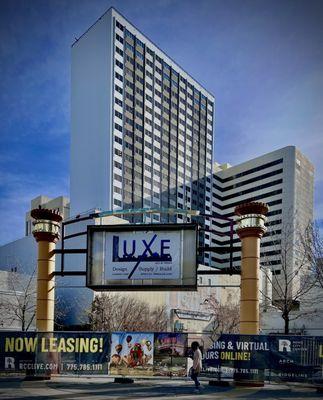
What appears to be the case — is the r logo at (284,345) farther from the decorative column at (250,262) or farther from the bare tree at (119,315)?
the bare tree at (119,315)

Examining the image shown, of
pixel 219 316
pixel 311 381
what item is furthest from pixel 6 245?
pixel 311 381

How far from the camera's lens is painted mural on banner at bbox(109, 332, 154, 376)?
18562 millimetres

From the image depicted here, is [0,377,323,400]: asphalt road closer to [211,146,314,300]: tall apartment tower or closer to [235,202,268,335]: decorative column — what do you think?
[235,202,268,335]: decorative column

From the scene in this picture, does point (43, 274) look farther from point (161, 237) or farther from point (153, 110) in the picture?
point (153, 110)

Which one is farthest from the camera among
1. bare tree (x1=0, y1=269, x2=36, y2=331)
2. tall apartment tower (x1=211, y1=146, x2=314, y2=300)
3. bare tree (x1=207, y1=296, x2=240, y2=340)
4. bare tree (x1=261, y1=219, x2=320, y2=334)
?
tall apartment tower (x1=211, y1=146, x2=314, y2=300)

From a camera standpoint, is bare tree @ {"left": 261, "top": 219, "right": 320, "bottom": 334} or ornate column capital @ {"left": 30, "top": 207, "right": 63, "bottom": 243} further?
bare tree @ {"left": 261, "top": 219, "right": 320, "bottom": 334}

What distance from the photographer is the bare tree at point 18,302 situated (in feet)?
150

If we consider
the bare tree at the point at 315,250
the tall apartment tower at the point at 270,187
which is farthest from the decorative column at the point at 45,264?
the tall apartment tower at the point at 270,187

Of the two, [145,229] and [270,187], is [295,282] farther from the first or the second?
[270,187]

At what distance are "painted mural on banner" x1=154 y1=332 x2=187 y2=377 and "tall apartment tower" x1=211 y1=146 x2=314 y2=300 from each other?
362ft

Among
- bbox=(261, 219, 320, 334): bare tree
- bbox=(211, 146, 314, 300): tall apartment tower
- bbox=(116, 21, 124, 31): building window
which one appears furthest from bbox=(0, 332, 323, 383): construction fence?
bbox=(211, 146, 314, 300): tall apartment tower

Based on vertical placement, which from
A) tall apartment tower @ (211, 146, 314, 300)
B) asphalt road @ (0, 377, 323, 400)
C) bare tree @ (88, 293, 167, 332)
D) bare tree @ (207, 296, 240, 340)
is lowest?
bare tree @ (207, 296, 240, 340)

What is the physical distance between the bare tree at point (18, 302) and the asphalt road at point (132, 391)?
27.8m

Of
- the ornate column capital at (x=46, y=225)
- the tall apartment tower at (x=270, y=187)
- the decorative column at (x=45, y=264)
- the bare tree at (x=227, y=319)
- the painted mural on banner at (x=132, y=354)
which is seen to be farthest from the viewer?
the tall apartment tower at (x=270, y=187)
